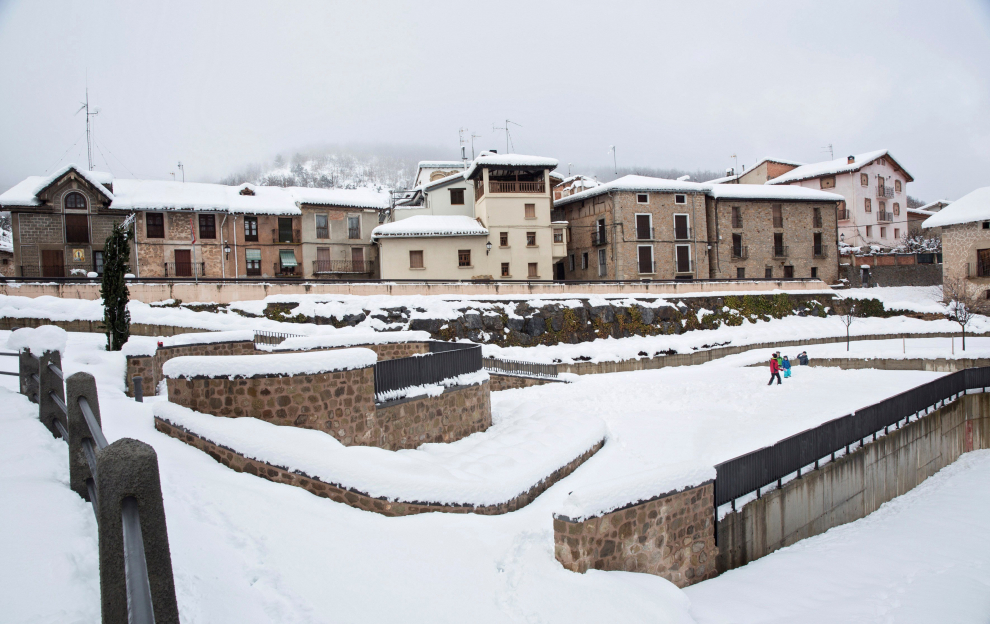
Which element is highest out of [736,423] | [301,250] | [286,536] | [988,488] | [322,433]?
[301,250]

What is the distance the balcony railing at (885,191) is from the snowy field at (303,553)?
5642 centimetres

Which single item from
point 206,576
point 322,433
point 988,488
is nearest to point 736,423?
point 988,488

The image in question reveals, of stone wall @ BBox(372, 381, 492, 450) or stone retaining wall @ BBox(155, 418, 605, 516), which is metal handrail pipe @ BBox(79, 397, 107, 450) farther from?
stone wall @ BBox(372, 381, 492, 450)

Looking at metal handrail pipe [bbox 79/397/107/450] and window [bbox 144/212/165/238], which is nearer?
metal handrail pipe [bbox 79/397/107/450]

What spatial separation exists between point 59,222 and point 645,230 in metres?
37.5

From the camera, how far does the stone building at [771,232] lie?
44.1 metres

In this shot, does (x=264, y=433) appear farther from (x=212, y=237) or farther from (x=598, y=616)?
(x=212, y=237)

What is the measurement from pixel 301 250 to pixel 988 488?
36.4 m

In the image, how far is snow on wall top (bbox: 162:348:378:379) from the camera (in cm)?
952

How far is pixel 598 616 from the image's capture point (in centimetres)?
687

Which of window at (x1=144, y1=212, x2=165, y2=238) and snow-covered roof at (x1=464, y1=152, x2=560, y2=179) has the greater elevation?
snow-covered roof at (x1=464, y1=152, x2=560, y2=179)

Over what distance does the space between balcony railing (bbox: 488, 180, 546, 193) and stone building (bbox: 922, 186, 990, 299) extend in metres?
26.4

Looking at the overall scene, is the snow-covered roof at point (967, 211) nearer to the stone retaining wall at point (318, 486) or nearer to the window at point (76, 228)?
the stone retaining wall at point (318, 486)

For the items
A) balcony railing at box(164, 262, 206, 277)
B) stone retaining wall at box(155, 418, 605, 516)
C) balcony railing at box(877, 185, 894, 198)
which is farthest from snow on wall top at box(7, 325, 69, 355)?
balcony railing at box(877, 185, 894, 198)
